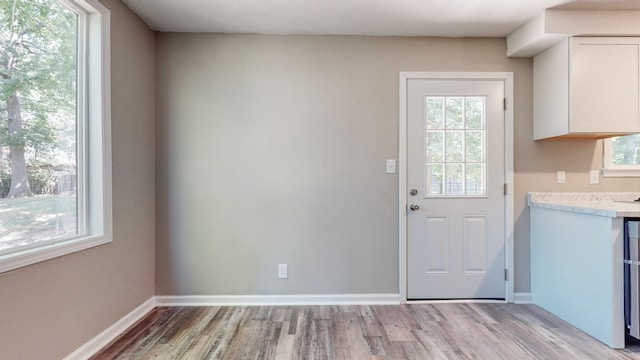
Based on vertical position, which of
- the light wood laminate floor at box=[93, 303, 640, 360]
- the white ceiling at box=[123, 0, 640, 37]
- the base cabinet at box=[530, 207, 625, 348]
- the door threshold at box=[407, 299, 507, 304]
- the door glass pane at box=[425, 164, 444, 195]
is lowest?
the light wood laminate floor at box=[93, 303, 640, 360]

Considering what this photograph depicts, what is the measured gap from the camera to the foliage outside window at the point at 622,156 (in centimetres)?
292

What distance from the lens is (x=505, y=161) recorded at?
9.77ft

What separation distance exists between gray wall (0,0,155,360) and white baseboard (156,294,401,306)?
26 centimetres

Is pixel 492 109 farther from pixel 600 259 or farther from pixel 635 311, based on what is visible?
pixel 635 311

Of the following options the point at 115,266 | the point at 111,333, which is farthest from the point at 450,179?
the point at 111,333

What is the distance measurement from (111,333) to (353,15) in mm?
2960

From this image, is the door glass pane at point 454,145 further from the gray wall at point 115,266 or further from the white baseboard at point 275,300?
the gray wall at point 115,266

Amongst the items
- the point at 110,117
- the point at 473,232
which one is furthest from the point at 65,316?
the point at 473,232

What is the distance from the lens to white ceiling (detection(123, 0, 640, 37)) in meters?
2.42

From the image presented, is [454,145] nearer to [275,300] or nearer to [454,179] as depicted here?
[454,179]

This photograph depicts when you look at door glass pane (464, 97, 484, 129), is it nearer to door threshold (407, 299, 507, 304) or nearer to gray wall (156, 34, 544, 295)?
gray wall (156, 34, 544, 295)

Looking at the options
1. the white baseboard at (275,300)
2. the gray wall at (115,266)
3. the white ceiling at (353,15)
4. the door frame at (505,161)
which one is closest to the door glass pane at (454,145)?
the door frame at (505,161)

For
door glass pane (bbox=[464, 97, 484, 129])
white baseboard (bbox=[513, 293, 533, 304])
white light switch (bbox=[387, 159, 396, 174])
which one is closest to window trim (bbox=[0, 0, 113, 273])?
white light switch (bbox=[387, 159, 396, 174])

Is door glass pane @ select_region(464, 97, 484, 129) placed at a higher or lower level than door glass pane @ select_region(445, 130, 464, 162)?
higher
